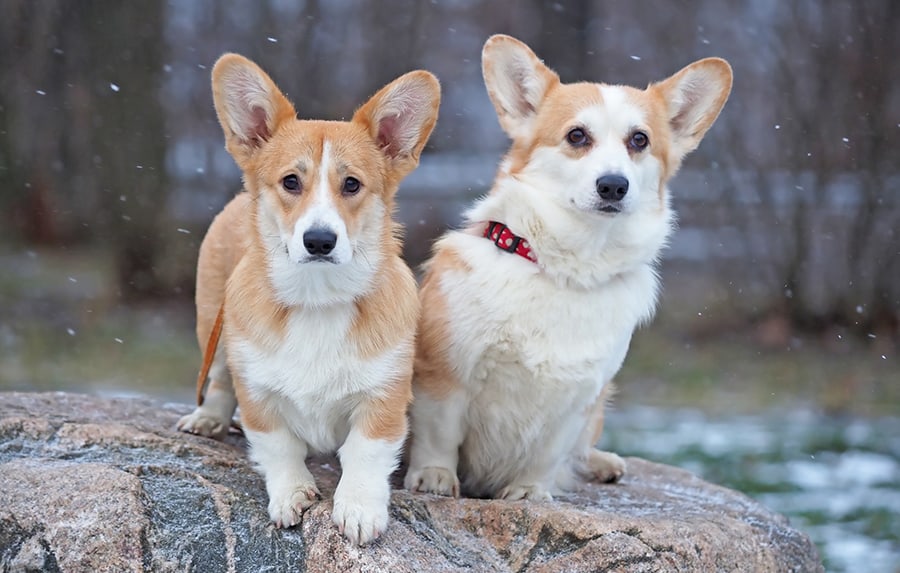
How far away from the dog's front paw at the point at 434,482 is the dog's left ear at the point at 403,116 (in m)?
0.98

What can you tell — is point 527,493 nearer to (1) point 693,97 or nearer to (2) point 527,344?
(2) point 527,344

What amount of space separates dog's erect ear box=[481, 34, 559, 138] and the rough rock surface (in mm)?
1374

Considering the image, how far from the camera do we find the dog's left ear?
11.0ft

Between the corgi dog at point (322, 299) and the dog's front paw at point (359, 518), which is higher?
the corgi dog at point (322, 299)

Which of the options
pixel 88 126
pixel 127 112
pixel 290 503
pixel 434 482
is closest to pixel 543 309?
pixel 434 482

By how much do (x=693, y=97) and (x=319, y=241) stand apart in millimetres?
1754

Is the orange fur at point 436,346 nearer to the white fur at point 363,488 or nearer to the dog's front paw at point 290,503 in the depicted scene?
the white fur at point 363,488

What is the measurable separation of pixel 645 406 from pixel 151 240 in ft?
16.4

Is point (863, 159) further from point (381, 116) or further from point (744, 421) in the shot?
point (381, 116)

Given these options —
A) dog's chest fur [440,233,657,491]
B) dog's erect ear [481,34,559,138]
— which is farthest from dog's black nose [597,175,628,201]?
dog's erect ear [481,34,559,138]

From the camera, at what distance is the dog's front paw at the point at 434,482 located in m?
3.60

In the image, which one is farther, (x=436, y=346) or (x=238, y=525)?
(x=436, y=346)

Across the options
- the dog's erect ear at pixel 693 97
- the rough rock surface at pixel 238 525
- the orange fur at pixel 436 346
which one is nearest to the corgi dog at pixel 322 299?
the rough rock surface at pixel 238 525

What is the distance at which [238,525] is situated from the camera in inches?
123
